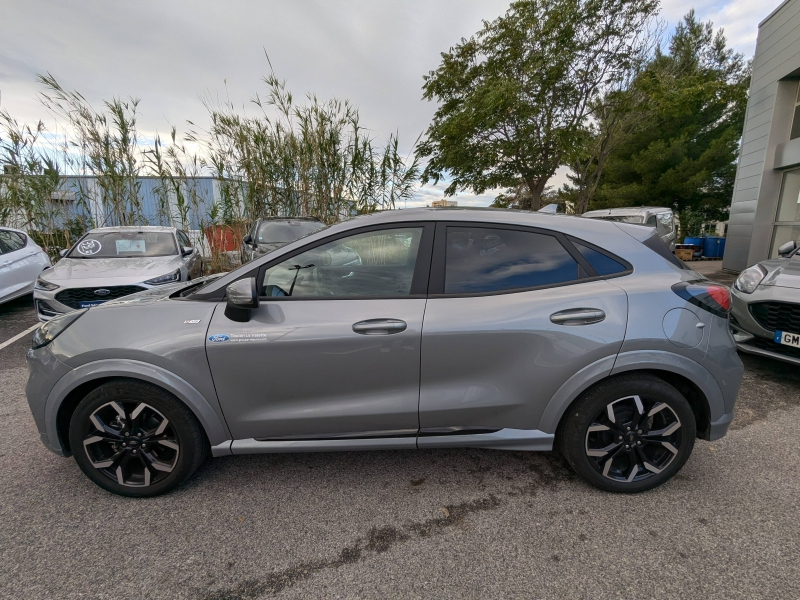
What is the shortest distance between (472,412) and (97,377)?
1.98 metres

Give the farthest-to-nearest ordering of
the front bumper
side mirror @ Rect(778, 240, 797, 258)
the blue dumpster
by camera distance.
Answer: the blue dumpster, side mirror @ Rect(778, 240, 797, 258), the front bumper

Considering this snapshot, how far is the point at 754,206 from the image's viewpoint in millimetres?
9922

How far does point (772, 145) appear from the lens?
31.2ft

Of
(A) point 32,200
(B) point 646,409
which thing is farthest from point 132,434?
(A) point 32,200

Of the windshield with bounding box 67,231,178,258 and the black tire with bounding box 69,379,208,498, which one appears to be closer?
the black tire with bounding box 69,379,208,498

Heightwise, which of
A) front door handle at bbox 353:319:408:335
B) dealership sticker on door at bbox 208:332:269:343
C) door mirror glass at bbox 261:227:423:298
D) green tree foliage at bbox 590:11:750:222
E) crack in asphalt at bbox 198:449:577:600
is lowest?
crack in asphalt at bbox 198:449:577:600

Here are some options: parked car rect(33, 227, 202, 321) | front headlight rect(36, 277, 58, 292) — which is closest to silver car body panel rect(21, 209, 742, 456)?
parked car rect(33, 227, 202, 321)

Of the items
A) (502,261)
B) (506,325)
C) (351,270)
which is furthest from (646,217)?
(351,270)

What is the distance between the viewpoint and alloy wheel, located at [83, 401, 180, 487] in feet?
6.79

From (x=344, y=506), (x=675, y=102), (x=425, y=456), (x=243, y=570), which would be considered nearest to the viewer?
(x=243, y=570)

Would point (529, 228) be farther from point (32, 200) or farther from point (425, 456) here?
point (32, 200)

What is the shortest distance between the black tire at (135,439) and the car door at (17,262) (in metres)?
6.00

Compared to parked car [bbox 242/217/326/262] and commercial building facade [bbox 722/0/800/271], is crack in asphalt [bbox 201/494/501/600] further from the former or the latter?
commercial building facade [bbox 722/0/800/271]

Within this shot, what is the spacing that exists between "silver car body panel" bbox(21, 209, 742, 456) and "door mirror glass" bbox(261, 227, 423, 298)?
82 millimetres
